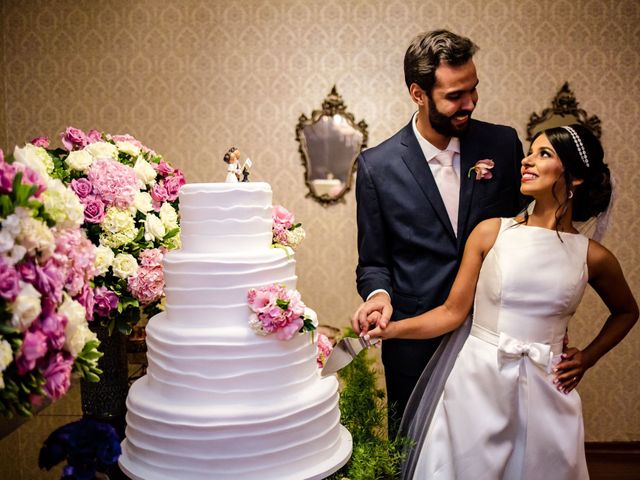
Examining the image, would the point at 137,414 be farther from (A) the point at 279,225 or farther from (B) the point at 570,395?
(B) the point at 570,395

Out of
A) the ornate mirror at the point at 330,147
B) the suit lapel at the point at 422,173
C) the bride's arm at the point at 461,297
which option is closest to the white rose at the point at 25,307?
the bride's arm at the point at 461,297

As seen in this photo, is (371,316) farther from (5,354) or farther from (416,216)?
(5,354)

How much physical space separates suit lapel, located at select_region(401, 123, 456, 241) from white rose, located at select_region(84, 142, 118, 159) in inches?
47.4

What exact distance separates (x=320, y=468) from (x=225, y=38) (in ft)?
12.0

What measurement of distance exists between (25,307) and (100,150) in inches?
43.0

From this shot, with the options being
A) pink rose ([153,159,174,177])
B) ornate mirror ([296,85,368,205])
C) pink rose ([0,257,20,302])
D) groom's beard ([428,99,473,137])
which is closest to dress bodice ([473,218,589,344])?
groom's beard ([428,99,473,137])

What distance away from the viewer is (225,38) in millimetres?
4562

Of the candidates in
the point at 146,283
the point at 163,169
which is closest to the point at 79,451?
the point at 146,283

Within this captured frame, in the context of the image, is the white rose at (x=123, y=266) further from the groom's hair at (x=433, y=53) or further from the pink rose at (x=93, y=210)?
the groom's hair at (x=433, y=53)

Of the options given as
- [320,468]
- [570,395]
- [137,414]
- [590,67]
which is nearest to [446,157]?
[570,395]

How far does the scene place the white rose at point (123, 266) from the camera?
2.03 metres

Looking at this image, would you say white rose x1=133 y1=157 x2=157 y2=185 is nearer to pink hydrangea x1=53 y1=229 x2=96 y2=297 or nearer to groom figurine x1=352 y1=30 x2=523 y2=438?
pink hydrangea x1=53 y1=229 x2=96 y2=297

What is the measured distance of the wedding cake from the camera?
5.59 ft

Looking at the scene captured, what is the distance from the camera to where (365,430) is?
219cm
